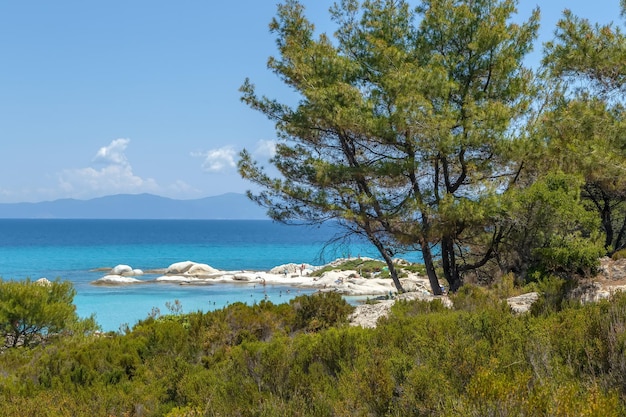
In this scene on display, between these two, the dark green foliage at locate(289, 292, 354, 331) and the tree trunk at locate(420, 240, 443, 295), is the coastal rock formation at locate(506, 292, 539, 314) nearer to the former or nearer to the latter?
the dark green foliage at locate(289, 292, 354, 331)

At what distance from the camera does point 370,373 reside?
146 inches

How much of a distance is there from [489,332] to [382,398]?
6.18 feet

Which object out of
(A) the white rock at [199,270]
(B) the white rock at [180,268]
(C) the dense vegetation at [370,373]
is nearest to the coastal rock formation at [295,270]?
(A) the white rock at [199,270]

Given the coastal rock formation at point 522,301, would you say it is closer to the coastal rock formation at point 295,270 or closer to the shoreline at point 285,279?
the shoreline at point 285,279

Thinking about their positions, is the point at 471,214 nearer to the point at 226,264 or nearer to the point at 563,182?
the point at 563,182

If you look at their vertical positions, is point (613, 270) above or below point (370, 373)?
above

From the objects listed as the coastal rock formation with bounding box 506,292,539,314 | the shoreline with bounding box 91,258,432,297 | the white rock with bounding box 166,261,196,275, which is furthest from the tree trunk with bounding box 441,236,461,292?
the white rock with bounding box 166,261,196,275

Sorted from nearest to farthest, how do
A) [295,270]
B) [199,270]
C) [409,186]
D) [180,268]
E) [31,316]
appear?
[31,316] → [409,186] → [199,270] → [180,268] → [295,270]

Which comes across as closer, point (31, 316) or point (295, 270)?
point (31, 316)

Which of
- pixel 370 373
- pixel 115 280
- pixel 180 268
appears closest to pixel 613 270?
pixel 370 373

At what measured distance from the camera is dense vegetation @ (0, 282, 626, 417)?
10.5 ft

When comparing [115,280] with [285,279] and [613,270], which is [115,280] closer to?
[285,279]

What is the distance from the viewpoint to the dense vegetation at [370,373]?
3.19m

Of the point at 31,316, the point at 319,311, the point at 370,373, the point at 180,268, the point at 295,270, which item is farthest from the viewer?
the point at 295,270
